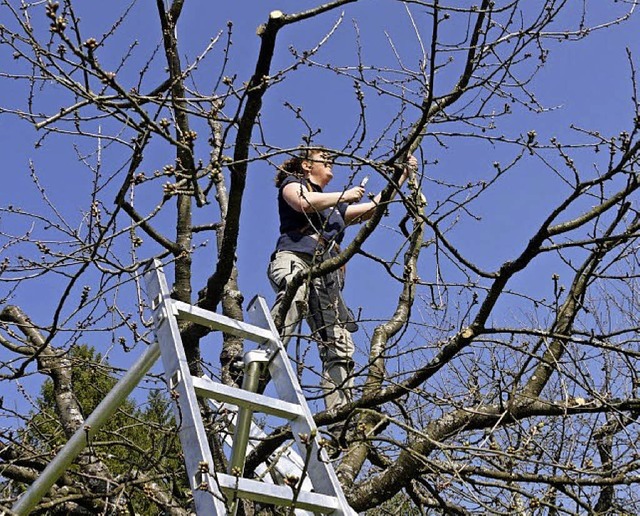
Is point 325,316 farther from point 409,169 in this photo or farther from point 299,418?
point 299,418

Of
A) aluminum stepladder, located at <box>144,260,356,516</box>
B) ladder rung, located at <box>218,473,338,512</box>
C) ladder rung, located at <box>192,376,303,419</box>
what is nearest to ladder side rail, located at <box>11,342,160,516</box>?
aluminum stepladder, located at <box>144,260,356,516</box>

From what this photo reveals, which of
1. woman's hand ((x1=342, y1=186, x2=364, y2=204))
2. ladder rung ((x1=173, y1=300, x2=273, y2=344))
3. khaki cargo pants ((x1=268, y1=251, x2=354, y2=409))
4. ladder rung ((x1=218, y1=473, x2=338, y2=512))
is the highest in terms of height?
woman's hand ((x1=342, y1=186, x2=364, y2=204))

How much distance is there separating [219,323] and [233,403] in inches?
15.4

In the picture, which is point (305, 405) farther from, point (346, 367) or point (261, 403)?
point (346, 367)

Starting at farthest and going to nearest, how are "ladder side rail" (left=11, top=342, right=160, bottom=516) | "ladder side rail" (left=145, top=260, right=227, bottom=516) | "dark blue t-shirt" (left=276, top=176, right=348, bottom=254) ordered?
"dark blue t-shirt" (left=276, top=176, right=348, bottom=254) < "ladder side rail" (left=11, top=342, right=160, bottom=516) < "ladder side rail" (left=145, top=260, right=227, bottom=516)

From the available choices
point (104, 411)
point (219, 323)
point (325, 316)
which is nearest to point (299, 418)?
point (219, 323)

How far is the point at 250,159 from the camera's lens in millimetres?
2770

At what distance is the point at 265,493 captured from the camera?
2104 millimetres

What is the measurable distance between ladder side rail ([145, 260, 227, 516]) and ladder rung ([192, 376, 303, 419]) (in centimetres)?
5

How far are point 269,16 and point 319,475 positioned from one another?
149 centimetres

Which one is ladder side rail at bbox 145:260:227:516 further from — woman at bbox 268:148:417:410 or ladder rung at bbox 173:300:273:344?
woman at bbox 268:148:417:410

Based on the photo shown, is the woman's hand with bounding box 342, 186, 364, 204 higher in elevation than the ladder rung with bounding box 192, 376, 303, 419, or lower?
higher

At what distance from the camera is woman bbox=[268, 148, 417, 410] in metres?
3.94

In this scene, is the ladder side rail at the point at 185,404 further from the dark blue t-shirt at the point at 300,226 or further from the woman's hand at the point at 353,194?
the dark blue t-shirt at the point at 300,226
